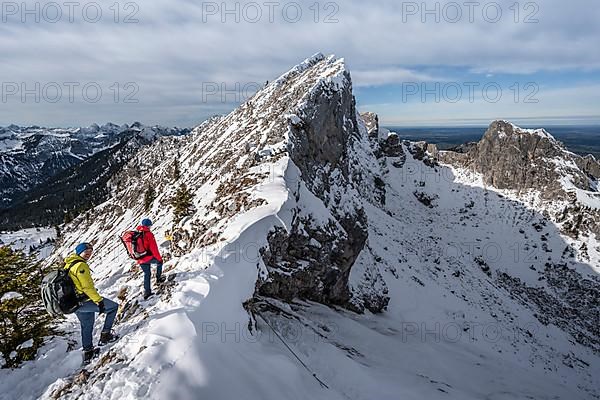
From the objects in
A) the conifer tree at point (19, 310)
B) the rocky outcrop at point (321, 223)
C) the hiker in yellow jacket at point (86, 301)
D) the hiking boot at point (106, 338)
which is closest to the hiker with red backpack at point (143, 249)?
the hiking boot at point (106, 338)

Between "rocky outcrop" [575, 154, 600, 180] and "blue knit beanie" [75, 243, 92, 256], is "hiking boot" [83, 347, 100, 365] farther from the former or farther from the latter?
"rocky outcrop" [575, 154, 600, 180]

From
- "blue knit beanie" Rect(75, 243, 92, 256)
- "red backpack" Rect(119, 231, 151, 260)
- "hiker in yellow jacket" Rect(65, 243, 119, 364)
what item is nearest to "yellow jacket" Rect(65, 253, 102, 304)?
"hiker in yellow jacket" Rect(65, 243, 119, 364)

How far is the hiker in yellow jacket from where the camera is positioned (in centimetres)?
780

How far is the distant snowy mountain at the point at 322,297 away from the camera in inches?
313

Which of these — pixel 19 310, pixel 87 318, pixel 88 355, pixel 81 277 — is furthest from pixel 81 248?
pixel 19 310

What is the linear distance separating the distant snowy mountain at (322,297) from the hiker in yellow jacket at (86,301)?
44 centimetres

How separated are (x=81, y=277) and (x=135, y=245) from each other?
308 cm

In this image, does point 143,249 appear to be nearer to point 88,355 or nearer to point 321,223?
point 88,355

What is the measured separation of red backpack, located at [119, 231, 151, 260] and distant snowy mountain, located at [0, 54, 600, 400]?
141 centimetres

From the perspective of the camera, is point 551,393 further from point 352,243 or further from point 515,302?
point 515,302

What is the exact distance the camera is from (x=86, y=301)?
8.09 m

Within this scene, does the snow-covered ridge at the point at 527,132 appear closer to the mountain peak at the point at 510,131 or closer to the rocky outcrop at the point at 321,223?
the mountain peak at the point at 510,131

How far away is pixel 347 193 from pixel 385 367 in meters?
17.7

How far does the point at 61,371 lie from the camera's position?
846cm
